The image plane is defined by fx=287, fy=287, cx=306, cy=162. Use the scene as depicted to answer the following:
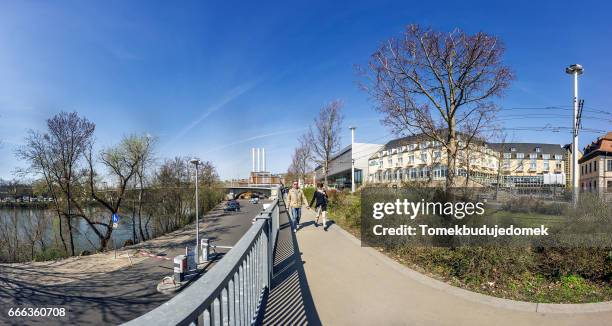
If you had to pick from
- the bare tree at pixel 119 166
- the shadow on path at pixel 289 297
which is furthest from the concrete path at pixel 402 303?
the bare tree at pixel 119 166

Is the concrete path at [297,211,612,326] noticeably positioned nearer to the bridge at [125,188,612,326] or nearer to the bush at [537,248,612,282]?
the bridge at [125,188,612,326]

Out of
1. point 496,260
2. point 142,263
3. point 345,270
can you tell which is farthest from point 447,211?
point 142,263

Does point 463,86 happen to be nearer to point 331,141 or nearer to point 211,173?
point 331,141

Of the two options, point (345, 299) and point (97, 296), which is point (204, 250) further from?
point (345, 299)

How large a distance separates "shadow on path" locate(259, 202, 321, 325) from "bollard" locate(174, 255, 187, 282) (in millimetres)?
6153

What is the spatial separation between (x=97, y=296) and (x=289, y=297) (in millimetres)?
11188

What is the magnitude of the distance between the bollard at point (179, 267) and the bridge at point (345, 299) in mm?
6880

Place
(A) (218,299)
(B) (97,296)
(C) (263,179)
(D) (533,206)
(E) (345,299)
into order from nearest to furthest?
(A) (218,299), (E) (345,299), (D) (533,206), (B) (97,296), (C) (263,179)

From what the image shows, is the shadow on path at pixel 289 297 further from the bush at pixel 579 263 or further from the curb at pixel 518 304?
the bush at pixel 579 263

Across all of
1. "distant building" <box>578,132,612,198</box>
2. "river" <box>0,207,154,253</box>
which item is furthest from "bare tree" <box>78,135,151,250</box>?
"distant building" <box>578,132,612,198</box>

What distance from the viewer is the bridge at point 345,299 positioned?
88.0 inches

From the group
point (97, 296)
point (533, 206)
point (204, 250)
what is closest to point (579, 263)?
point (533, 206)

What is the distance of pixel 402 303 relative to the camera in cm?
394

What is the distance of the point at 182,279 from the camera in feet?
37.3
